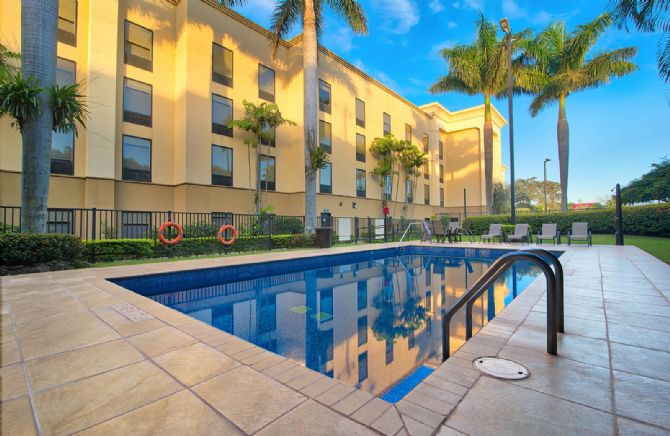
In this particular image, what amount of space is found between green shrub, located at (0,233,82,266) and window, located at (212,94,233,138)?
365 inches

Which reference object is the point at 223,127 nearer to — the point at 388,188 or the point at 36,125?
the point at 36,125

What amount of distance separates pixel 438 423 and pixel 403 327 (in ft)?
8.63

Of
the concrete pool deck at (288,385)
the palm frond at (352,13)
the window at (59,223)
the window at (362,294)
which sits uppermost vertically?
the palm frond at (352,13)

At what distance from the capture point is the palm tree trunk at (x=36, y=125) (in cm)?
667

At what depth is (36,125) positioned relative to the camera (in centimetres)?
669

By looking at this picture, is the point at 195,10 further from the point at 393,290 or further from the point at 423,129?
the point at 423,129

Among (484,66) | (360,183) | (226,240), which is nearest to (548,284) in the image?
(226,240)

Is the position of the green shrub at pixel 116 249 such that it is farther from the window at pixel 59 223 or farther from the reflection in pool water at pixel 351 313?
the window at pixel 59 223

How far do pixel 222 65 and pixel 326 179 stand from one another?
852 cm

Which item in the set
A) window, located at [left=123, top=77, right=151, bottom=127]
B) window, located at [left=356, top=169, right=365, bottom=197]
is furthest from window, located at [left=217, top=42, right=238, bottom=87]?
window, located at [left=356, top=169, right=365, bottom=197]

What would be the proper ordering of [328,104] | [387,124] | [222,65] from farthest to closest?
[387,124], [328,104], [222,65]

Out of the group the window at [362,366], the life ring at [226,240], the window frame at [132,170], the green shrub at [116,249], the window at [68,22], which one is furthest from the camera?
the window frame at [132,170]

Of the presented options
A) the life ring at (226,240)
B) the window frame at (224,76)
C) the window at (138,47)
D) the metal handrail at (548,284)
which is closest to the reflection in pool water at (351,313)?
the metal handrail at (548,284)

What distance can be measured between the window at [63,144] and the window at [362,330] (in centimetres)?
1341
